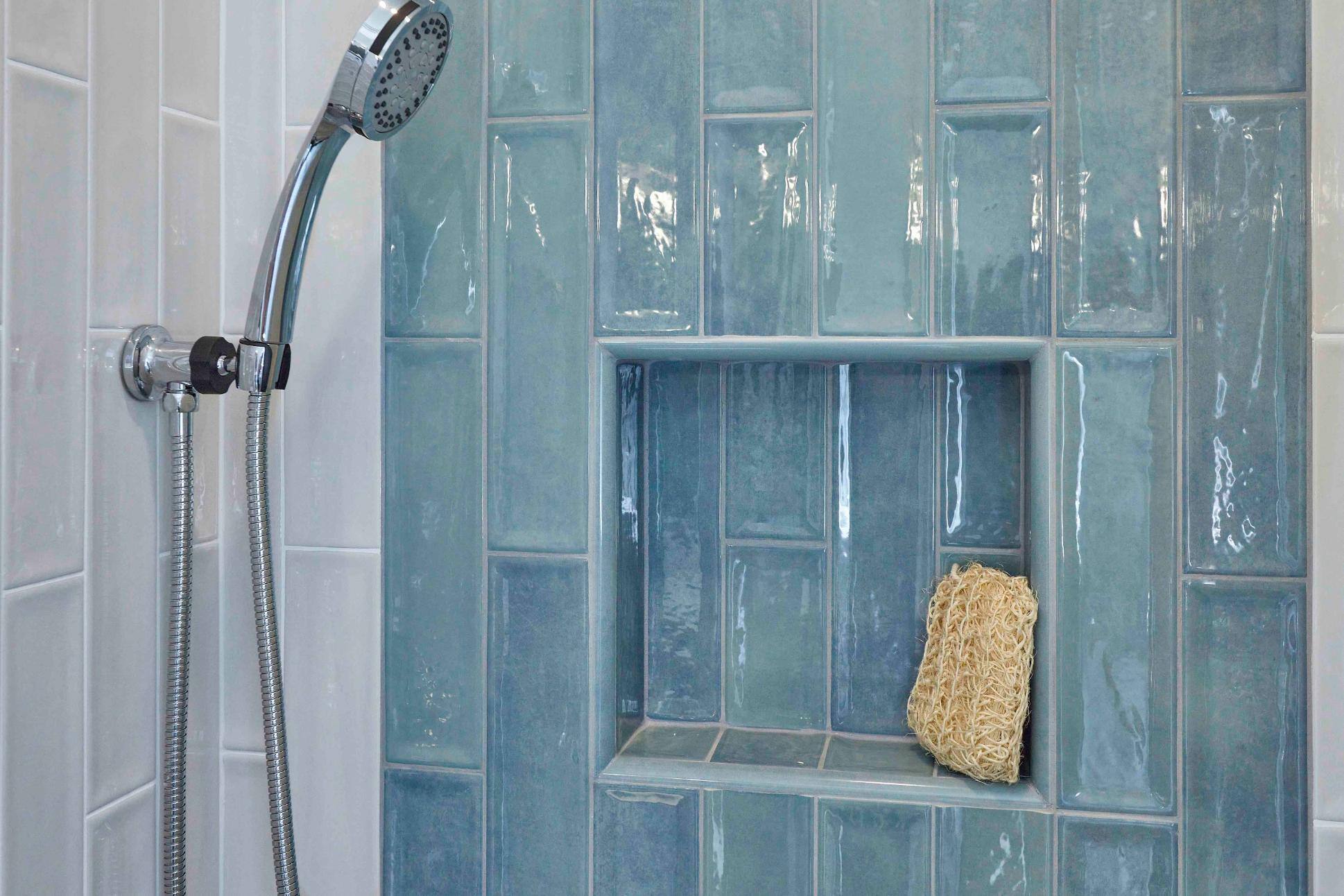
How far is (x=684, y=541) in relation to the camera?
1071 millimetres

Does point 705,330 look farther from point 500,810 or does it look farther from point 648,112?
point 500,810

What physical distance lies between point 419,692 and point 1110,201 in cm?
76

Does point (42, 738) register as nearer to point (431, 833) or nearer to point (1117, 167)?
point (431, 833)

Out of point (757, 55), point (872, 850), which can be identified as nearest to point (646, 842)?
point (872, 850)

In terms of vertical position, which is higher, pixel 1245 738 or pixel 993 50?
pixel 993 50

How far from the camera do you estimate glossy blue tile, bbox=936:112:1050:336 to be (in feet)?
2.89

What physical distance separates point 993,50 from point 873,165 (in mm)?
136

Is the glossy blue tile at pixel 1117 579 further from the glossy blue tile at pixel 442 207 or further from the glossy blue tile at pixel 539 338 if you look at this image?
the glossy blue tile at pixel 442 207

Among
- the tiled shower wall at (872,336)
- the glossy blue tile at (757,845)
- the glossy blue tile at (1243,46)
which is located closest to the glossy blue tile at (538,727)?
the tiled shower wall at (872,336)

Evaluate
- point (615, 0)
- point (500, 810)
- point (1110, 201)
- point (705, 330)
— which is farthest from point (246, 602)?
point (1110, 201)

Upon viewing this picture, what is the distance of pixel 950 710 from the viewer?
36.3 inches

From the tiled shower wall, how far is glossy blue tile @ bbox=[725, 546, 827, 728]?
0.14m

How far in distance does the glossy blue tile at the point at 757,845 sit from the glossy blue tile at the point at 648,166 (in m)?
0.43

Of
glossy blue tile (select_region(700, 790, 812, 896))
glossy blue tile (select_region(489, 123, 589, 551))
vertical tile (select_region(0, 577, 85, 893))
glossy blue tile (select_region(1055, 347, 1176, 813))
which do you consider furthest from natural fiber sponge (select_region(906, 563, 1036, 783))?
vertical tile (select_region(0, 577, 85, 893))
